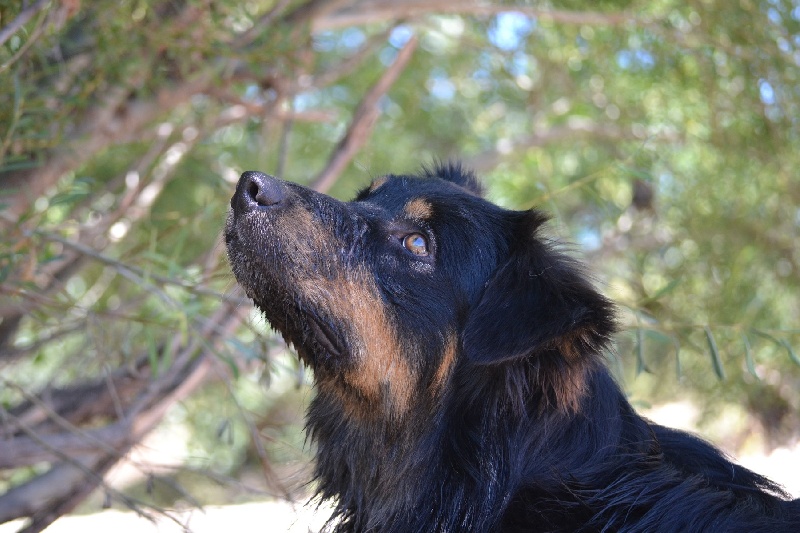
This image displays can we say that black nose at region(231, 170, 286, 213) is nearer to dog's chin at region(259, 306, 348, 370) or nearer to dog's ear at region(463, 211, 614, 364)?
dog's chin at region(259, 306, 348, 370)

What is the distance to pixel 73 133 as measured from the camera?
437 cm

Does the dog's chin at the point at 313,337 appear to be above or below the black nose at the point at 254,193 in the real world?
below

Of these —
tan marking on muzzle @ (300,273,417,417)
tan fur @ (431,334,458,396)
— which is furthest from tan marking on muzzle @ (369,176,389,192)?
tan fur @ (431,334,458,396)

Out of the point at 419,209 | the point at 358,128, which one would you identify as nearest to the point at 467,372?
the point at 419,209

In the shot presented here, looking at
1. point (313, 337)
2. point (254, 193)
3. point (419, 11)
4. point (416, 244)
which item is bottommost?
point (419, 11)

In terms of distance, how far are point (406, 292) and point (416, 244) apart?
19 centimetres

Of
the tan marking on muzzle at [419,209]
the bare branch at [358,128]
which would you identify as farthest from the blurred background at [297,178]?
the tan marking on muzzle at [419,209]

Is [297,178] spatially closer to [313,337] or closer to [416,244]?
[416,244]

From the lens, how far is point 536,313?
2771 millimetres

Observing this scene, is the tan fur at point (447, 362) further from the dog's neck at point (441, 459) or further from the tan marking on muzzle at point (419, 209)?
the tan marking on muzzle at point (419, 209)

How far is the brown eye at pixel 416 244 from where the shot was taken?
3.14 meters

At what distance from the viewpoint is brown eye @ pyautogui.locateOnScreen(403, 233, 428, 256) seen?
124 inches

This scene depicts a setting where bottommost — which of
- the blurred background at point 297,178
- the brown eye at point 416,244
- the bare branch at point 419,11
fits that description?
the blurred background at point 297,178

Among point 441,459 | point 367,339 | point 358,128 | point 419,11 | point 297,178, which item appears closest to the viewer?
point 367,339
